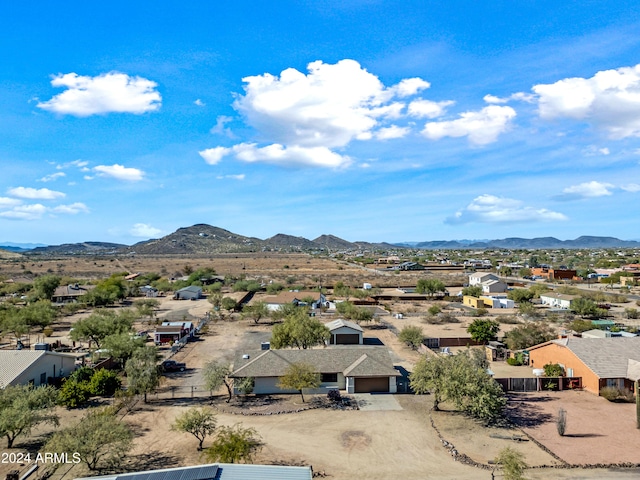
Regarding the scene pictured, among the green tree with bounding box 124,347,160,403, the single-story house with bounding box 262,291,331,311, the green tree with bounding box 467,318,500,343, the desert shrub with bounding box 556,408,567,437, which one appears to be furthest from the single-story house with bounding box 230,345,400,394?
the single-story house with bounding box 262,291,331,311

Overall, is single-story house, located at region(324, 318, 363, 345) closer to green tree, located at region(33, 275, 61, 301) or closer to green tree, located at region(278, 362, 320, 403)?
green tree, located at region(278, 362, 320, 403)

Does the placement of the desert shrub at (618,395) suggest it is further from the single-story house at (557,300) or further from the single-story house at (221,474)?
the single-story house at (557,300)

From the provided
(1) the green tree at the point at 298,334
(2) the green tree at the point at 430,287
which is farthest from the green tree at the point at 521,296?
(1) the green tree at the point at 298,334

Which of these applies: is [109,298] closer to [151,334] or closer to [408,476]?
[151,334]

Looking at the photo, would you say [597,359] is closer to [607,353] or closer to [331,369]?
[607,353]

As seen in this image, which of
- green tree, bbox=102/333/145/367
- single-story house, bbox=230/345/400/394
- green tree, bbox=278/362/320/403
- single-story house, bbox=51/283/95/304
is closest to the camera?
green tree, bbox=278/362/320/403

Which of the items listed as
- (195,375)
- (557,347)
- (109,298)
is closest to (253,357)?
(195,375)

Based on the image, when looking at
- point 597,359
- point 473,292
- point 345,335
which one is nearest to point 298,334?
point 345,335
